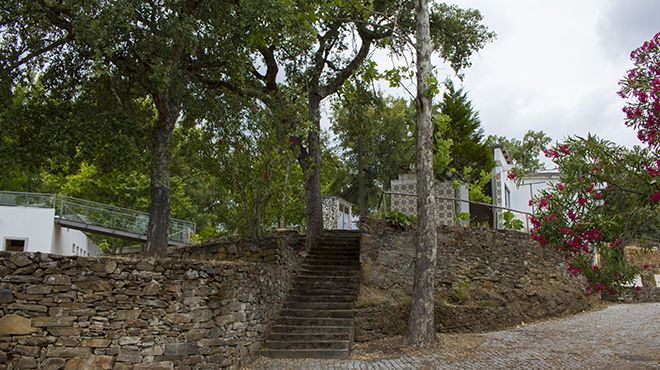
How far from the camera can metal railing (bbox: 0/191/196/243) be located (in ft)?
70.1

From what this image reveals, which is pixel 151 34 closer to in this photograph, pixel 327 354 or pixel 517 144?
pixel 327 354

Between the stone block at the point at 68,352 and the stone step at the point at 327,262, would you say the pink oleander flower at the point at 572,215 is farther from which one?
the stone step at the point at 327,262

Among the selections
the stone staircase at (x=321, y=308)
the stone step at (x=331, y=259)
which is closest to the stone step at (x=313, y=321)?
the stone staircase at (x=321, y=308)

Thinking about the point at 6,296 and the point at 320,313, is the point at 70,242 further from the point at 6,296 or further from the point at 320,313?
the point at 6,296

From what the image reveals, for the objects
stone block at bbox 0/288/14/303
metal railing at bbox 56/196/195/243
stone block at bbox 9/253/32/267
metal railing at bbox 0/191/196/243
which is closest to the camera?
stone block at bbox 0/288/14/303

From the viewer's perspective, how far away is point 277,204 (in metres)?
16.6

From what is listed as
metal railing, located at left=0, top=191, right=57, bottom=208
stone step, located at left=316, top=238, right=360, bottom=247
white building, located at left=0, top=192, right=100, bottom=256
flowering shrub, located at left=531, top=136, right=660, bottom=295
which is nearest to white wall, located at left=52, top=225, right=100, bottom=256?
white building, located at left=0, top=192, right=100, bottom=256

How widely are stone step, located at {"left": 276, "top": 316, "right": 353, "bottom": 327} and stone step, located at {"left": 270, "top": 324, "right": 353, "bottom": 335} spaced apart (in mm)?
191

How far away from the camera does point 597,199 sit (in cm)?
761

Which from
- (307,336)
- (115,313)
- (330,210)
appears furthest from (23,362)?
(330,210)

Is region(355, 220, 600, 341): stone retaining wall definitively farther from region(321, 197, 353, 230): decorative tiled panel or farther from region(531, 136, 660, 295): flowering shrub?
region(321, 197, 353, 230): decorative tiled panel

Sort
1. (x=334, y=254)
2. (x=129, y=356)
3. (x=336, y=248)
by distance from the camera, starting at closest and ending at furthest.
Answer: (x=129, y=356) < (x=334, y=254) < (x=336, y=248)

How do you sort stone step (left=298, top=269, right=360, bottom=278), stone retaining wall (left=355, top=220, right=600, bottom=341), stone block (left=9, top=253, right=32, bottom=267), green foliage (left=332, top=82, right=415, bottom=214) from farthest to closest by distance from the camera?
green foliage (left=332, top=82, right=415, bottom=214)
stone step (left=298, top=269, right=360, bottom=278)
stone retaining wall (left=355, top=220, right=600, bottom=341)
stone block (left=9, top=253, right=32, bottom=267)

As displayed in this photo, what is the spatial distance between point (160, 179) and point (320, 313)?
14.5ft
